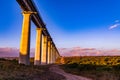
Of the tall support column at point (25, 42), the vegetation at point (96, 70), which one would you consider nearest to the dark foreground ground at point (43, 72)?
the vegetation at point (96, 70)

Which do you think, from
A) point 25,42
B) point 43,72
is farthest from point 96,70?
point 43,72

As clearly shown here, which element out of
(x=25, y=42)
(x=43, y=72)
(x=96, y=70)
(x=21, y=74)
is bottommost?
(x=96, y=70)

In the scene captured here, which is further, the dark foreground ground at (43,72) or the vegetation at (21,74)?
the dark foreground ground at (43,72)

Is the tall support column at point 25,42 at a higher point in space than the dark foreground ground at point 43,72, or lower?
higher

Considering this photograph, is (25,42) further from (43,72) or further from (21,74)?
(21,74)

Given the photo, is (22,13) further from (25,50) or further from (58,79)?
(58,79)

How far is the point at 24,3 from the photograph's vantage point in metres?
36.2

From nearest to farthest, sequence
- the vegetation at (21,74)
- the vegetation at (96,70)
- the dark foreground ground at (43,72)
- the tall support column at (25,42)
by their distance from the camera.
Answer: the vegetation at (21,74), the dark foreground ground at (43,72), the vegetation at (96,70), the tall support column at (25,42)

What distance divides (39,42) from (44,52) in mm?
14959

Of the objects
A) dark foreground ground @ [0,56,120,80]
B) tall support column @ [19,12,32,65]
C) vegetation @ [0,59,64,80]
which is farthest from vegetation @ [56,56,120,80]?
vegetation @ [0,59,64,80]

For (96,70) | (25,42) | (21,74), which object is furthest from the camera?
(25,42)

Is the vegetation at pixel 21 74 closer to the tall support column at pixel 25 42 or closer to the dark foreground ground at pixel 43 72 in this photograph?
the dark foreground ground at pixel 43 72

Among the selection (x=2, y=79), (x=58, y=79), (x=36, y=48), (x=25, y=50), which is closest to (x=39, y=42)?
(x=36, y=48)

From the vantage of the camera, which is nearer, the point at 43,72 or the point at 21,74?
the point at 21,74
